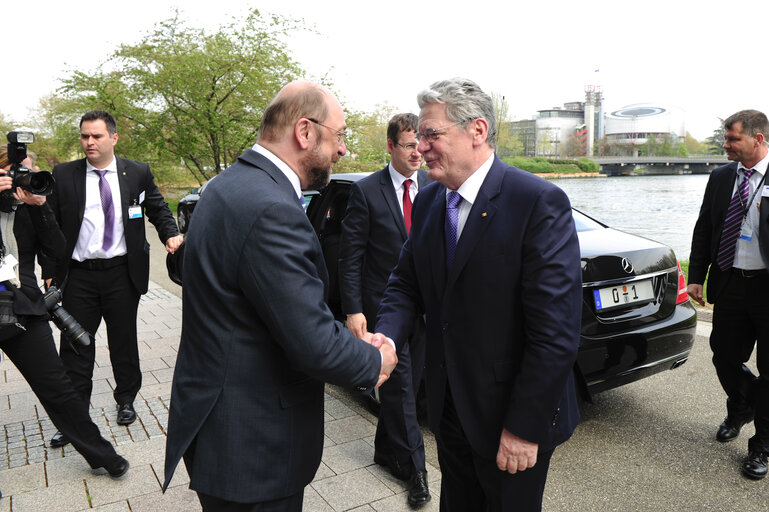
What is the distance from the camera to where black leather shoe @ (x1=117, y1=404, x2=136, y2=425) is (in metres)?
4.25

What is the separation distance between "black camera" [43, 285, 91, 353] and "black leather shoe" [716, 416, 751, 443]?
403 cm

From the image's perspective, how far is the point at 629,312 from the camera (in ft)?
12.1

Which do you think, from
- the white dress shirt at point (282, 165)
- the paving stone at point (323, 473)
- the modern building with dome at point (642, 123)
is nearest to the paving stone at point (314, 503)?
the paving stone at point (323, 473)

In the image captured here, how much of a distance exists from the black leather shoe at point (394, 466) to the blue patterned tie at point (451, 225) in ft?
5.53

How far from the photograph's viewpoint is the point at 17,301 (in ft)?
10.4

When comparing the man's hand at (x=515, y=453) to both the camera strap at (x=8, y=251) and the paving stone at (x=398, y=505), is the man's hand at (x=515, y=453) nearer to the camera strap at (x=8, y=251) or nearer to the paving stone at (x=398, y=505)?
the paving stone at (x=398, y=505)

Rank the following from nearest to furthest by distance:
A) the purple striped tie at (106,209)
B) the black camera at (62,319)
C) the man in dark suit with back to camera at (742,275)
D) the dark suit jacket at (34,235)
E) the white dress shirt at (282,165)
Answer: the white dress shirt at (282,165)
the black camera at (62,319)
the man in dark suit with back to camera at (742,275)
the dark suit jacket at (34,235)
the purple striped tie at (106,209)

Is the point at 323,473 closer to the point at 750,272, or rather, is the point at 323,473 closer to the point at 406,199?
the point at 406,199

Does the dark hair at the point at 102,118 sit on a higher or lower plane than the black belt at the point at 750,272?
higher

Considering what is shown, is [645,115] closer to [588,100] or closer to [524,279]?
[588,100]

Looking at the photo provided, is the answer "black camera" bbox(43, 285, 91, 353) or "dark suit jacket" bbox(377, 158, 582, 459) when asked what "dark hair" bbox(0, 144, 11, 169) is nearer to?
"black camera" bbox(43, 285, 91, 353)

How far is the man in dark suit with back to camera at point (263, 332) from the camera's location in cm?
161

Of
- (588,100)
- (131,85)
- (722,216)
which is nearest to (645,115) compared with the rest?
(588,100)

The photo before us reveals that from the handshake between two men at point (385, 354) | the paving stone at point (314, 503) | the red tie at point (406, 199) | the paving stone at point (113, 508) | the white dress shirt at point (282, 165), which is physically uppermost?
the white dress shirt at point (282, 165)
